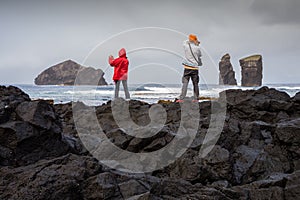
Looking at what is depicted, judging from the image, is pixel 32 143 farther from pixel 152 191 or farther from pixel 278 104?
pixel 278 104

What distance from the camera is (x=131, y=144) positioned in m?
5.07

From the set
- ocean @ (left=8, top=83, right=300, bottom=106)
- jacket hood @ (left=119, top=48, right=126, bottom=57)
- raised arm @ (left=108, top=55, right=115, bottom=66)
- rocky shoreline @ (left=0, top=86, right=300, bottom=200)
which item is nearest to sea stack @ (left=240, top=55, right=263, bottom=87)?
ocean @ (left=8, top=83, right=300, bottom=106)

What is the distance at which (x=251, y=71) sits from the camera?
69438 millimetres

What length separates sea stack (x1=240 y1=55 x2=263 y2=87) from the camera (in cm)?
6856

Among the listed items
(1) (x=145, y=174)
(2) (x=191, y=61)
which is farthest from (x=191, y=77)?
(1) (x=145, y=174)

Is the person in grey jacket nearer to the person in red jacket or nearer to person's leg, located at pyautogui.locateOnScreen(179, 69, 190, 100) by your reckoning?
person's leg, located at pyautogui.locateOnScreen(179, 69, 190, 100)

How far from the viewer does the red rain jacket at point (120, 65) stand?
1101 centimetres

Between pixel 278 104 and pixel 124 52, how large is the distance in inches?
215

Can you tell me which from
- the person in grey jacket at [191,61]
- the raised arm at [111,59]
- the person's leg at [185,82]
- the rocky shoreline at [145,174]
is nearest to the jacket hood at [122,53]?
the raised arm at [111,59]

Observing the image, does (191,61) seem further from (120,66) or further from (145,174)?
(145,174)

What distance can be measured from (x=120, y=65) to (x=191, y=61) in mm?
2615

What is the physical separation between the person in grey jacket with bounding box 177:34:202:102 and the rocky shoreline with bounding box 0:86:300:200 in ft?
11.9

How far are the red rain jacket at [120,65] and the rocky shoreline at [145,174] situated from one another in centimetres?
488

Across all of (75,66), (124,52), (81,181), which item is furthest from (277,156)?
(75,66)
